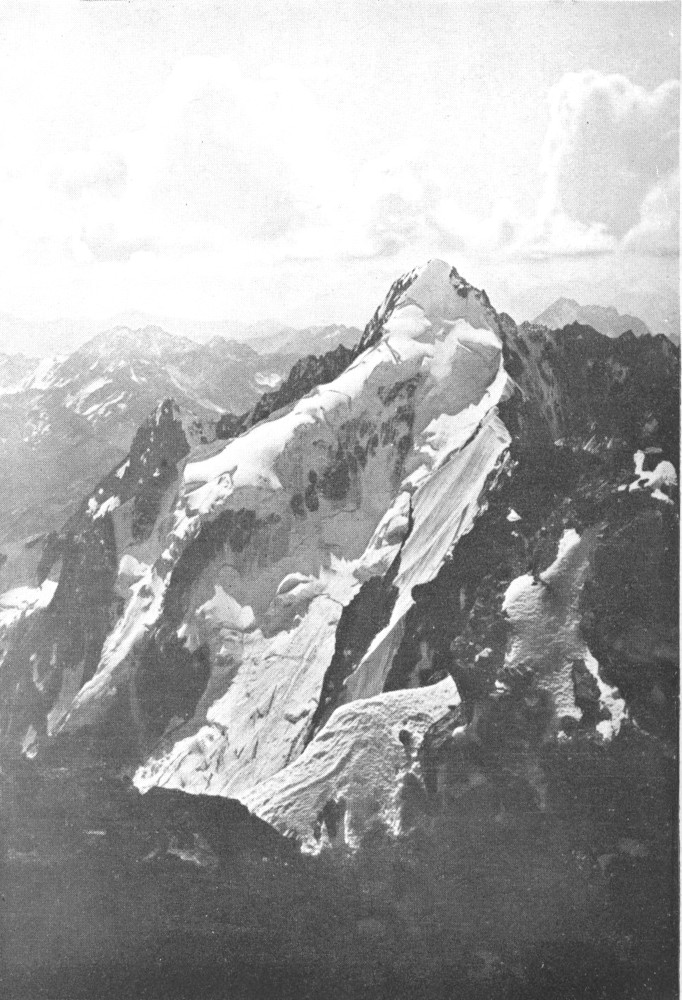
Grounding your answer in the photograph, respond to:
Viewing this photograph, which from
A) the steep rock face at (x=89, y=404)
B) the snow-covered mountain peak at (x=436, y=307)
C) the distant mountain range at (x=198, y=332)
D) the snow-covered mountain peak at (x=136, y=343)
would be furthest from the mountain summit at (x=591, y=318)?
the snow-covered mountain peak at (x=136, y=343)

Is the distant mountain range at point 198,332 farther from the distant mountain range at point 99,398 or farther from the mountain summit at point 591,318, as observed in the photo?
the mountain summit at point 591,318

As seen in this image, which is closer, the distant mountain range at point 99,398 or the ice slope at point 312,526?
the ice slope at point 312,526

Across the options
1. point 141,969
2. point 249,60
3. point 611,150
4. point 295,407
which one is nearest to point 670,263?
point 611,150

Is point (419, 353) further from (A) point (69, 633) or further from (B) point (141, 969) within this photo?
(B) point (141, 969)

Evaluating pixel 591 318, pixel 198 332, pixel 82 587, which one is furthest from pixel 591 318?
pixel 82 587

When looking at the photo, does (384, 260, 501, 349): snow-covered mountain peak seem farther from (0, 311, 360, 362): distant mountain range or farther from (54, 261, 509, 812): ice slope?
(0, 311, 360, 362): distant mountain range

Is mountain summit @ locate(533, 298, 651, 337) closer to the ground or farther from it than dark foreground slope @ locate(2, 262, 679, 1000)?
farther from it

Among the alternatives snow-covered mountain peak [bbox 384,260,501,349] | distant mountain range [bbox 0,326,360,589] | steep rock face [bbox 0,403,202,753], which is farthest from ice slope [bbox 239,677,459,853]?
snow-covered mountain peak [bbox 384,260,501,349]
